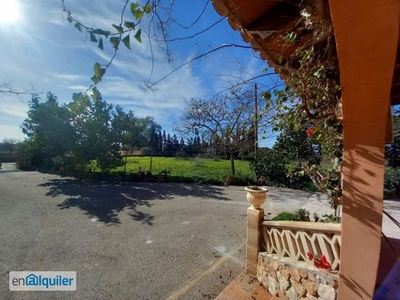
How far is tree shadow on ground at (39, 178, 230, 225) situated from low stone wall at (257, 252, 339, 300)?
346 centimetres

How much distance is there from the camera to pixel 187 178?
11875 millimetres

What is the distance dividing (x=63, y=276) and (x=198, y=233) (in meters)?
2.70

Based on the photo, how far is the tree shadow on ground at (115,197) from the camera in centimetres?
595

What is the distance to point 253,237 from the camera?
295 cm

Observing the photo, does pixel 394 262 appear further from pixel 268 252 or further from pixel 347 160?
pixel 347 160

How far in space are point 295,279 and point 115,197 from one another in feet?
24.0

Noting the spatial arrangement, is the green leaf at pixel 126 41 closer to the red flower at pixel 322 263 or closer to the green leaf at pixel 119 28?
the green leaf at pixel 119 28

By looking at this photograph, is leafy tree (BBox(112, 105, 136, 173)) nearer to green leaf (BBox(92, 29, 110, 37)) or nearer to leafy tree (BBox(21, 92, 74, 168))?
leafy tree (BBox(21, 92, 74, 168))

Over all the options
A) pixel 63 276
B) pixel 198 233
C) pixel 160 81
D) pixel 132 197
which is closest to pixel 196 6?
pixel 160 81

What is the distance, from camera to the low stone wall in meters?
1.83

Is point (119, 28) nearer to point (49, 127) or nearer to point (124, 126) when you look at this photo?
point (124, 126)

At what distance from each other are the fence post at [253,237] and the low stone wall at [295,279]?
91 millimetres

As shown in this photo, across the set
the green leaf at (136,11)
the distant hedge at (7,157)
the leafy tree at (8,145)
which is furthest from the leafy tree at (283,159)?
the leafy tree at (8,145)

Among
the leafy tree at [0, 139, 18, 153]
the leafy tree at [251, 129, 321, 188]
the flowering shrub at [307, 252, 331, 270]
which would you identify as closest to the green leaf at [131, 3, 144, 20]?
the flowering shrub at [307, 252, 331, 270]
